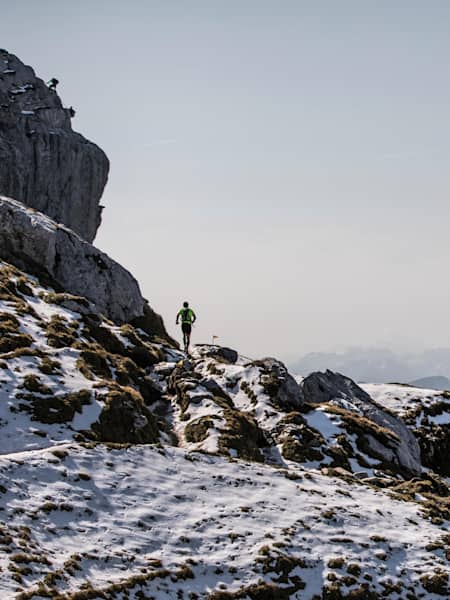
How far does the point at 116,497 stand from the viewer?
24328mm

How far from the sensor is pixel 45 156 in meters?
89.8

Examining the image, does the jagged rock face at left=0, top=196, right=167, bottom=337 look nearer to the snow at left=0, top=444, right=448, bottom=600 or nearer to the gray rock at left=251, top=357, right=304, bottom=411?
the gray rock at left=251, top=357, right=304, bottom=411

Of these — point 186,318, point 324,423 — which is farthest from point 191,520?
point 186,318

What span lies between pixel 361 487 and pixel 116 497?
1340 centimetres

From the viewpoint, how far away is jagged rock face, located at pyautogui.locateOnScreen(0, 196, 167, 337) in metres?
56.3

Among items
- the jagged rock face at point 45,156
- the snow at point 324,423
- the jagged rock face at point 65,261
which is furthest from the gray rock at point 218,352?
the jagged rock face at point 45,156

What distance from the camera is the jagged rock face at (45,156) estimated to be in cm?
8456

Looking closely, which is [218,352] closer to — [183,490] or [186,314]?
[186,314]

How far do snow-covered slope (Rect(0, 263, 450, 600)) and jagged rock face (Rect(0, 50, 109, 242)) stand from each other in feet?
138

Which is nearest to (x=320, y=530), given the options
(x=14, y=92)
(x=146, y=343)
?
(x=146, y=343)

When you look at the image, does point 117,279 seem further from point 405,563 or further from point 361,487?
point 405,563

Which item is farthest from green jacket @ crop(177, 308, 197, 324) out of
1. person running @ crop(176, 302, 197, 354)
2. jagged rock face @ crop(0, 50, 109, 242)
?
jagged rock face @ crop(0, 50, 109, 242)

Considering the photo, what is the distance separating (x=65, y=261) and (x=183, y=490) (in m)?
37.0

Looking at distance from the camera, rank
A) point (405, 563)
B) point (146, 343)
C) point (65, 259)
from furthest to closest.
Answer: point (65, 259)
point (146, 343)
point (405, 563)
